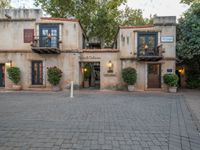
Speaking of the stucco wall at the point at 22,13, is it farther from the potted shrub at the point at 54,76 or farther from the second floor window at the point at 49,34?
the potted shrub at the point at 54,76

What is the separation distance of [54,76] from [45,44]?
2772mm

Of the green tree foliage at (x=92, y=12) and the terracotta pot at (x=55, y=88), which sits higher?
the green tree foliage at (x=92, y=12)

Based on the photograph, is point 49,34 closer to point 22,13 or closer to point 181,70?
point 22,13

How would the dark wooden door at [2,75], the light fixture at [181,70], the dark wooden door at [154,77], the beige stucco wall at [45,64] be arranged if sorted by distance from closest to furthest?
the beige stucco wall at [45,64] < the dark wooden door at [154,77] < the dark wooden door at [2,75] < the light fixture at [181,70]

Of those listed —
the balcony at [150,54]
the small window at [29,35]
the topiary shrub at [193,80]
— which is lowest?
the topiary shrub at [193,80]

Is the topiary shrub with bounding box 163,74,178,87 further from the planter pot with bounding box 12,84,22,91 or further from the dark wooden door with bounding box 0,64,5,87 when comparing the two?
the dark wooden door with bounding box 0,64,5,87

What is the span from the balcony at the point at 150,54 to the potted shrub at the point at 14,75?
986 centimetres

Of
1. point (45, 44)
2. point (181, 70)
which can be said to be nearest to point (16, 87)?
point (45, 44)

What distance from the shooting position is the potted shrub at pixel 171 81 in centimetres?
1552

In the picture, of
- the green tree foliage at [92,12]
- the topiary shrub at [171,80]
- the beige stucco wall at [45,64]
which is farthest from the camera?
the green tree foliage at [92,12]

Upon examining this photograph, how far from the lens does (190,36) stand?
16672mm

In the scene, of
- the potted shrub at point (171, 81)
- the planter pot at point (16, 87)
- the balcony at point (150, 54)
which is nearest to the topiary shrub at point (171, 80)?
the potted shrub at point (171, 81)

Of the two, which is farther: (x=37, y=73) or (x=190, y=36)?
(x=37, y=73)

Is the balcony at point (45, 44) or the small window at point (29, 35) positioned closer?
the balcony at point (45, 44)
